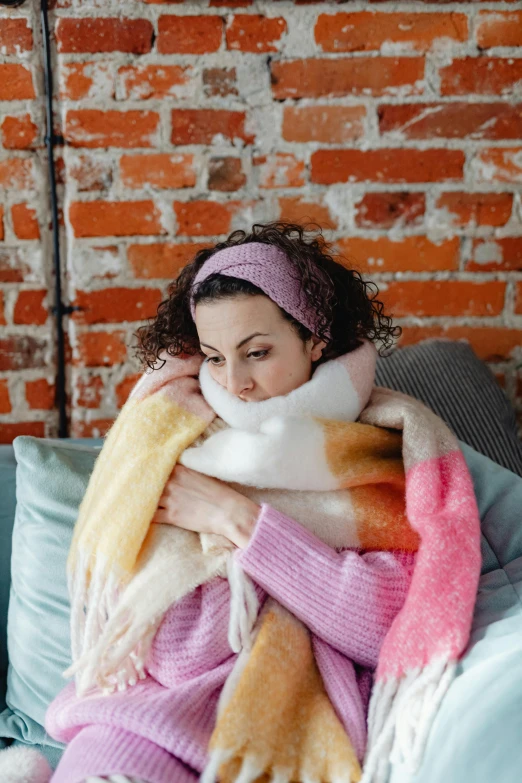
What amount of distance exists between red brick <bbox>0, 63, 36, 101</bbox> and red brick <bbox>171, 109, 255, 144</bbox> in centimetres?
30

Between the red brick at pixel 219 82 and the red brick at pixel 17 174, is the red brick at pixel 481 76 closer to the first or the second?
the red brick at pixel 219 82

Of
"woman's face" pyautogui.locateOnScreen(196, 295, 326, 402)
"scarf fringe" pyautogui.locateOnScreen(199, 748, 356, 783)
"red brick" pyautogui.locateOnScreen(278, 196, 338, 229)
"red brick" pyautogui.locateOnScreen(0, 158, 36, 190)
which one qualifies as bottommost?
"scarf fringe" pyautogui.locateOnScreen(199, 748, 356, 783)

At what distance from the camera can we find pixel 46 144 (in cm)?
161

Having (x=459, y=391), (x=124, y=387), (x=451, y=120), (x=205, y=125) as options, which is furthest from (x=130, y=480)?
(x=451, y=120)

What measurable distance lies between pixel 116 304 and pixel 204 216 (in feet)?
0.87

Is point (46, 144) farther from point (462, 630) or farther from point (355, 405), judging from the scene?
point (462, 630)

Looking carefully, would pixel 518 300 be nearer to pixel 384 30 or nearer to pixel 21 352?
pixel 384 30

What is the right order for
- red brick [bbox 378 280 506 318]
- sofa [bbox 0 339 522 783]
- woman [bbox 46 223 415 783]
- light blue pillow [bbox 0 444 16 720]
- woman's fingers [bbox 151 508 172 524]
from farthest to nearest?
red brick [bbox 378 280 506 318] → light blue pillow [bbox 0 444 16 720] → woman's fingers [bbox 151 508 172 524] → woman [bbox 46 223 415 783] → sofa [bbox 0 339 522 783]

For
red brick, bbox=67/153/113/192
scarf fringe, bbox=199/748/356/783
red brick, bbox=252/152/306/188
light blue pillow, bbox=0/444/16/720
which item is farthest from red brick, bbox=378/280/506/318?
scarf fringe, bbox=199/748/356/783

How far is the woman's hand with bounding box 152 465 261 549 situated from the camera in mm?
1116

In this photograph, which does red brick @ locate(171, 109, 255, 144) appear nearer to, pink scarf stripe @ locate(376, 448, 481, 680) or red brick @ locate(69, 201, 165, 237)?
red brick @ locate(69, 201, 165, 237)

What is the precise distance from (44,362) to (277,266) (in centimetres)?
74

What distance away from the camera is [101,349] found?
170cm

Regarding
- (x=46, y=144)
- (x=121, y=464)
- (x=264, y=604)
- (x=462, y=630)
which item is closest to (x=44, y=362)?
(x=46, y=144)
